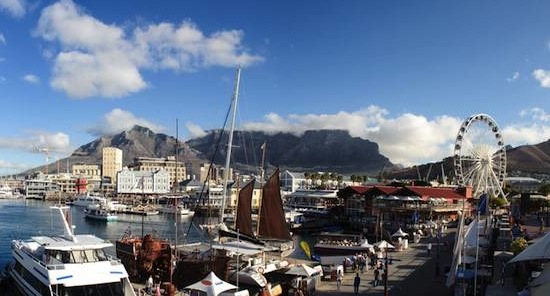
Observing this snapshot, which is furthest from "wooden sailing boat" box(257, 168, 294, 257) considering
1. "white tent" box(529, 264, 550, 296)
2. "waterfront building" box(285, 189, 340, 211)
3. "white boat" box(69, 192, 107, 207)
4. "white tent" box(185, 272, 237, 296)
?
"white boat" box(69, 192, 107, 207)

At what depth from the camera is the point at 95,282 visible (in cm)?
2597

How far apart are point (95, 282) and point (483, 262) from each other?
87.0 ft

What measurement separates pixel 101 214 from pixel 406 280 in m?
88.8

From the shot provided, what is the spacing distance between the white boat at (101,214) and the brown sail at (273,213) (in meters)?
70.3

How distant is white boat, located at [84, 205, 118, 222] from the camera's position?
354 feet

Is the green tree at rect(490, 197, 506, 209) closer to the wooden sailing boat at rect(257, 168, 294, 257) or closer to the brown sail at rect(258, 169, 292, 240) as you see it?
the wooden sailing boat at rect(257, 168, 294, 257)

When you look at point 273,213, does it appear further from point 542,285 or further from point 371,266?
point 542,285

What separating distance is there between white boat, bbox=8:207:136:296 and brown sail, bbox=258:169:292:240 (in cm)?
1727

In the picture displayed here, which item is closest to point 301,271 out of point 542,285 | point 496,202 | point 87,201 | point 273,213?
point 273,213

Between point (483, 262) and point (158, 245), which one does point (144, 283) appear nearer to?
point (158, 245)

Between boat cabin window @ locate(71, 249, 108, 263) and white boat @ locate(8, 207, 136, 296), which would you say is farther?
boat cabin window @ locate(71, 249, 108, 263)

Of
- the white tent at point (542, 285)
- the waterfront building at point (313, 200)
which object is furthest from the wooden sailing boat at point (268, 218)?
the waterfront building at point (313, 200)

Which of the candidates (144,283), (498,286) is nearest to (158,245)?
(144,283)

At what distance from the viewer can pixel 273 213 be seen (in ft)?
148
